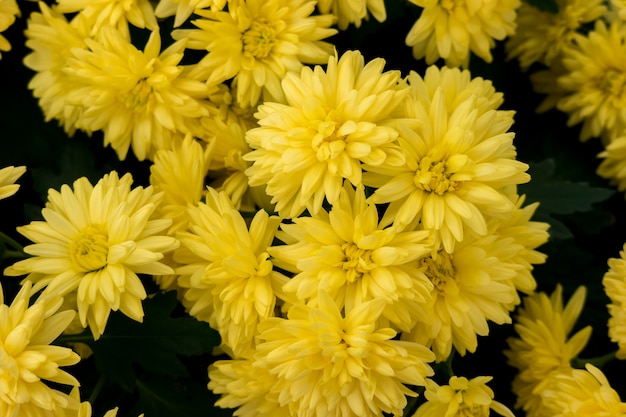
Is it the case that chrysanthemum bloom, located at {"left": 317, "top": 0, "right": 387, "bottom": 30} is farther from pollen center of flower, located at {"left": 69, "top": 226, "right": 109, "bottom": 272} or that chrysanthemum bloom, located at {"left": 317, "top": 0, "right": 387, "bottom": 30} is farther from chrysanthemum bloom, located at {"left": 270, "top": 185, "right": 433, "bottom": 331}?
pollen center of flower, located at {"left": 69, "top": 226, "right": 109, "bottom": 272}

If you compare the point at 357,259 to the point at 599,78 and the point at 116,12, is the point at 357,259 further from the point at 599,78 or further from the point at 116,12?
the point at 599,78

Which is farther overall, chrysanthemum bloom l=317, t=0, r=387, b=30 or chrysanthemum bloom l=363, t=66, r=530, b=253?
chrysanthemum bloom l=317, t=0, r=387, b=30

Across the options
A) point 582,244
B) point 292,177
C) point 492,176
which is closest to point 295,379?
point 292,177

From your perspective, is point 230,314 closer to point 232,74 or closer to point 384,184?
point 384,184

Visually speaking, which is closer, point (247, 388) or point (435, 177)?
point (435, 177)

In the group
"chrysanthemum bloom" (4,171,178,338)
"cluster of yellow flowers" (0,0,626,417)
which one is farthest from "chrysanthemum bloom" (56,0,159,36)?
"chrysanthemum bloom" (4,171,178,338)

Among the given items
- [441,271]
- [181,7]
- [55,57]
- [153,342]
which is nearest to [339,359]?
[441,271]

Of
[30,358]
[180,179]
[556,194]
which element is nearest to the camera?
[30,358]
